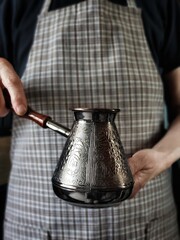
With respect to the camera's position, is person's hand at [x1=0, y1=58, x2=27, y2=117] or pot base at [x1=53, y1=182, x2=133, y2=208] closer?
pot base at [x1=53, y1=182, x2=133, y2=208]

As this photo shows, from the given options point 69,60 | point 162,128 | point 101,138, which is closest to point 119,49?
point 69,60

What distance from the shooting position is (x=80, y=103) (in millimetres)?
801

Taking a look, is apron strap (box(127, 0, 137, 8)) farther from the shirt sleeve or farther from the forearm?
the forearm

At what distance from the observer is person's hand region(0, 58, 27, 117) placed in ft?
2.02

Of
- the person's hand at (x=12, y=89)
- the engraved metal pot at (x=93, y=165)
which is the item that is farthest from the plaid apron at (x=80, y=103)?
the engraved metal pot at (x=93, y=165)

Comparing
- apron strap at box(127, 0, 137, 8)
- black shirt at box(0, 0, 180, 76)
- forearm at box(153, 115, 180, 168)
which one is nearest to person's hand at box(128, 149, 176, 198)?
forearm at box(153, 115, 180, 168)

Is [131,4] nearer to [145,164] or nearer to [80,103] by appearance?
[80,103]

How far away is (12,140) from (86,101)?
0.21 m

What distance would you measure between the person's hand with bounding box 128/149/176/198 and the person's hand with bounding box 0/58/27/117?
0.23 m

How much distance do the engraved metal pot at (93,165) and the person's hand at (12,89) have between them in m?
0.13

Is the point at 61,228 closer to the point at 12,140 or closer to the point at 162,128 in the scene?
the point at 12,140

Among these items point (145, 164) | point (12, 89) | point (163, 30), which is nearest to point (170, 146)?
point (145, 164)

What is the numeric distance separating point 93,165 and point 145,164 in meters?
0.25

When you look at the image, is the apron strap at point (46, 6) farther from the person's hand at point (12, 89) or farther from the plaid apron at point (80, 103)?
the person's hand at point (12, 89)
